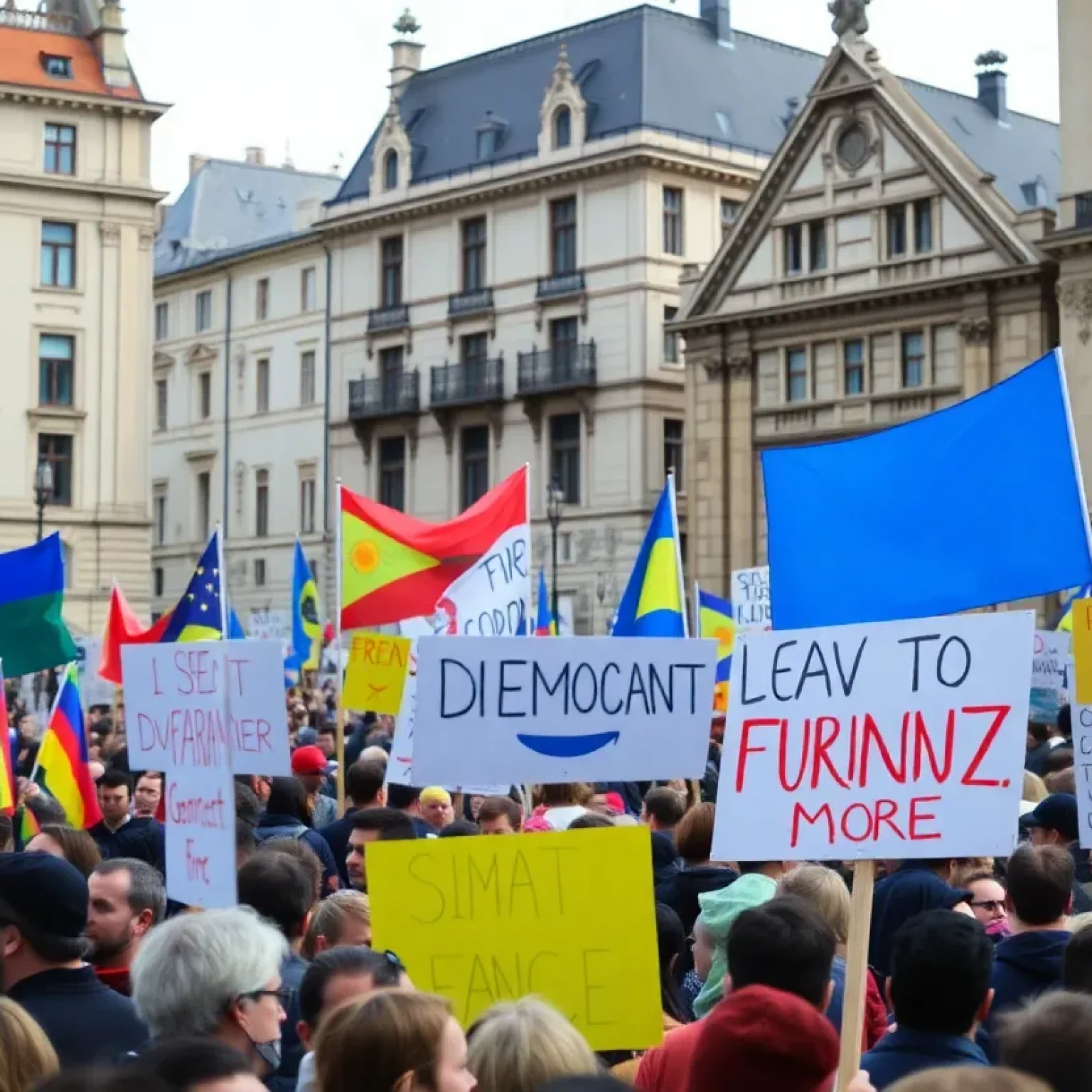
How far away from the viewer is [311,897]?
6.92 metres

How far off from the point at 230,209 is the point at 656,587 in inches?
2154

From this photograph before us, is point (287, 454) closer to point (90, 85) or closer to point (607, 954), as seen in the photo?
point (90, 85)

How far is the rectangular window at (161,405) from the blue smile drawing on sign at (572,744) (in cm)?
5660

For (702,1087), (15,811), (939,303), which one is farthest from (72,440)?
(702,1087)

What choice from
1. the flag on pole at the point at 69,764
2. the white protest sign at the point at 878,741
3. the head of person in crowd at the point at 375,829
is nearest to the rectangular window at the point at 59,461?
the flag on pole at the point at 69,764

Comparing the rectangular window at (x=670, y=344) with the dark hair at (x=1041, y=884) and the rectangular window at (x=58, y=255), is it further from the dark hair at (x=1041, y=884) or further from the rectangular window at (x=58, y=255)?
the dark hair at (x=1041, y=884)

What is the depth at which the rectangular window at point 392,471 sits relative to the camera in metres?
53.1

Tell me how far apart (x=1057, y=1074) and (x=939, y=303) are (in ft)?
124

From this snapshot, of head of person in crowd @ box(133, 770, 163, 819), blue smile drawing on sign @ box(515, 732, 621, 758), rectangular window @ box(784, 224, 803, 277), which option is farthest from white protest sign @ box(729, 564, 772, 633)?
rectangular window @ box(784, 224, 803, 277)

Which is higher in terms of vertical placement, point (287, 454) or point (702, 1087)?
point (287, 454)

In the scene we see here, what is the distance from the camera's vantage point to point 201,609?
15.7 m

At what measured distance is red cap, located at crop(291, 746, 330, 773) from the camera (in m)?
12.1

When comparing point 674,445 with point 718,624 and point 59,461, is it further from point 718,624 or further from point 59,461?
point 718,624

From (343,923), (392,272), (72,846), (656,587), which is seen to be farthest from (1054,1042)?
(392,272)
